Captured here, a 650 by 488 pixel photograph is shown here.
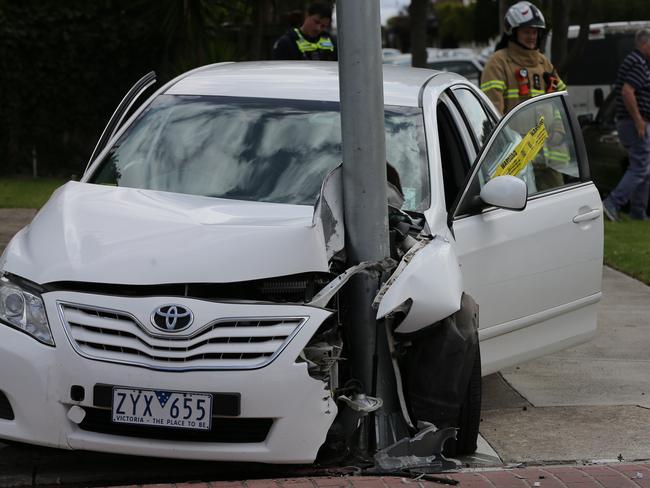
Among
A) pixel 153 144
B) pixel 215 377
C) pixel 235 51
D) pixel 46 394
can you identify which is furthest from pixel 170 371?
pixel 235 51

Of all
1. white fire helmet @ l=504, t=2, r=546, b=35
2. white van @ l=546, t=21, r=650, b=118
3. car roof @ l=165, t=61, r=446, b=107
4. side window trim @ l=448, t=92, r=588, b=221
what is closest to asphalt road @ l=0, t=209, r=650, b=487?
side window trim @ l=448, t=92, r=588, b=221

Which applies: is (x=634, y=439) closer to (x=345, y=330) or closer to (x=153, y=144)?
(x=345, y=330)

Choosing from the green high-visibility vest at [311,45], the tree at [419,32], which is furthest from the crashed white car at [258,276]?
the tree at [419,32]

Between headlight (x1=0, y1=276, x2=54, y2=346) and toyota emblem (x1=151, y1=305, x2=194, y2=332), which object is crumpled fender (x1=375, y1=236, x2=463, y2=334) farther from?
headlight (x1=0, y1=276, x2=54, y2=346)

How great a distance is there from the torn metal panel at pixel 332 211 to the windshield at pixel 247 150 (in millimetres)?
334

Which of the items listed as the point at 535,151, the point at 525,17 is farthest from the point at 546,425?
the point at 525,17

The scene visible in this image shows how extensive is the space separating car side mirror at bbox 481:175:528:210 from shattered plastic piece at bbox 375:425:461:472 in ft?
3.99

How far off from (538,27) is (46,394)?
18.2ft

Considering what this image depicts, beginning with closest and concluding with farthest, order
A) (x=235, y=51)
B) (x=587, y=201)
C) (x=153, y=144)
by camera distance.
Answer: (x=153, y=144), (x=587, y=201), (x=235, y=51)

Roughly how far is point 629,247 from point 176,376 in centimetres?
819

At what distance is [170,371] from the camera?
15.7 ft

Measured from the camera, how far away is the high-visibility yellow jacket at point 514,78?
935 centimetres

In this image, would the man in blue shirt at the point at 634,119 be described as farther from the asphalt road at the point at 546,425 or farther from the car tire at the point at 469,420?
the car tire at the point at 469,420

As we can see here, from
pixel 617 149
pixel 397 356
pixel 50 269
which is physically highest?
pixel 50 269
